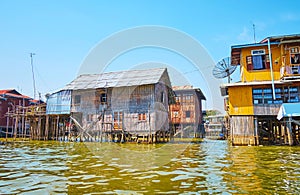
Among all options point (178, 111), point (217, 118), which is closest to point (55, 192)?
point (178, 111)

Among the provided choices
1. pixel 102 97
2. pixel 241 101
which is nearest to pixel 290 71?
pixel 241 101

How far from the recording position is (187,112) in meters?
36.0

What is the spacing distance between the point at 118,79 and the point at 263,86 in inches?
538

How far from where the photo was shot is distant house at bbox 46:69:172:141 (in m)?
22.8

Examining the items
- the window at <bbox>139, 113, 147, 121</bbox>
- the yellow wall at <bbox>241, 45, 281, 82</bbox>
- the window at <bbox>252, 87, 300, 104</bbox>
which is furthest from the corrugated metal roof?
the window at <bbox>252, 87, 300, 104</bbox>

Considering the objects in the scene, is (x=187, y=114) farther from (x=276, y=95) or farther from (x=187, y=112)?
(x=276, y=95)

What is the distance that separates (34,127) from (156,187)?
27.7 m

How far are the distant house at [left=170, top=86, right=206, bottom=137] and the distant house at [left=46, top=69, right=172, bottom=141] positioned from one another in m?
9.79

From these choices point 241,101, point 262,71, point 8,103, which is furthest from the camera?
point 8,103

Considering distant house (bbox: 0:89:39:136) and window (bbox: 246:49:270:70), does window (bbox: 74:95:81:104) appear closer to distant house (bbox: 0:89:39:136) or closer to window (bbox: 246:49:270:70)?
distant house (bbox: 0:89:39:136)

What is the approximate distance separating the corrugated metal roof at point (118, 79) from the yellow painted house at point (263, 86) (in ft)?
26.4

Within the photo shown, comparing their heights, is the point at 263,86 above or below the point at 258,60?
below

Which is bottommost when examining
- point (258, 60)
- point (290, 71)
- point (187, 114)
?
point (187, 114)

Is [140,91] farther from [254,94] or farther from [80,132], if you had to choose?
[254,94]
